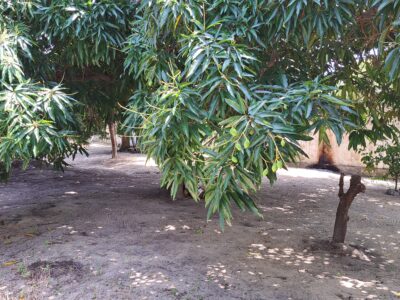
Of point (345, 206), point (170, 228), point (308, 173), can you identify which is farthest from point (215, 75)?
point (308, 173)

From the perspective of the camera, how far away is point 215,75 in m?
2.24

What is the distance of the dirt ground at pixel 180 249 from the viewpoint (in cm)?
344

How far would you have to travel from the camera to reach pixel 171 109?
2.10 meters

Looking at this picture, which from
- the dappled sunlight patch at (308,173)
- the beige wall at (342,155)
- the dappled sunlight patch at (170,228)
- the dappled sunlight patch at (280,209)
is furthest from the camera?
the beige wall at (342,155)

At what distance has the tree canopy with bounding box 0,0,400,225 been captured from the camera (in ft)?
6.58

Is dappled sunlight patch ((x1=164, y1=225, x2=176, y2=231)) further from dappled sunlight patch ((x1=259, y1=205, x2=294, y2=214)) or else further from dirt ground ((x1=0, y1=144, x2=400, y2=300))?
dappled sunlight patch ((x1=259, y1=205, x2=294, y2=214))

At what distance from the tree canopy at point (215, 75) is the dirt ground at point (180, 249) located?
1.27 meters

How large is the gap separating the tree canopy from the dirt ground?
50.1 inches

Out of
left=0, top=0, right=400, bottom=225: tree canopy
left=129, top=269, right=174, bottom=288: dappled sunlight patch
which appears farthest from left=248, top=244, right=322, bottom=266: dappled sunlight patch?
left=0, top=0, right=400, bottom=225: tree canopy

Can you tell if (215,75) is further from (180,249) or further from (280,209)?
(280,209)

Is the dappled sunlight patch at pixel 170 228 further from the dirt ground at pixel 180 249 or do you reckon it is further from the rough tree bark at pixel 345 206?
the rough tree bark at pixel 345 206

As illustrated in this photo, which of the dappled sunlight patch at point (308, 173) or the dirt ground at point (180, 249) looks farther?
the dappled sunlight patch at point (308, 173)

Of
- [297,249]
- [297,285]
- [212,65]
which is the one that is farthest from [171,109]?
[297,249]

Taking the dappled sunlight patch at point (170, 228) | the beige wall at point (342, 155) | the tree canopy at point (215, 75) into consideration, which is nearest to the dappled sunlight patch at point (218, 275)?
the dappled sunlight patch at point (170, 228)
